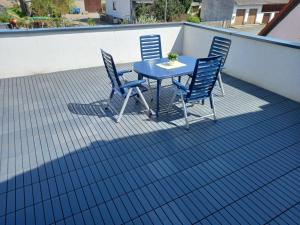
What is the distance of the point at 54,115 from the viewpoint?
3.96 m

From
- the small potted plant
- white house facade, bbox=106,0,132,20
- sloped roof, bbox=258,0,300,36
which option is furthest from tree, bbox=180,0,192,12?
the small potted plant

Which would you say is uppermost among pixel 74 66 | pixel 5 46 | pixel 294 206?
pixel 5 46

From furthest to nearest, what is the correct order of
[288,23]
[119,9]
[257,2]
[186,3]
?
[257,2] < [186,3] < [119,9] < [288,23]

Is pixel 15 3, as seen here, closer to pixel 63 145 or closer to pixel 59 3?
pixel 59 3

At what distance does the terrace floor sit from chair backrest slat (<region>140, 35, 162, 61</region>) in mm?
1020

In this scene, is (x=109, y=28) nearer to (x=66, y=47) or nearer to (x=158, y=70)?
(x=66, y=47)

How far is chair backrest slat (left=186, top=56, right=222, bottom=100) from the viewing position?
129 inches

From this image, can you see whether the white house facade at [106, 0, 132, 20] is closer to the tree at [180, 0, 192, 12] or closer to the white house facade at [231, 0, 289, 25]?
the tree at [180, 0, 192, 12]

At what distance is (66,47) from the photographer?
19.0 feet

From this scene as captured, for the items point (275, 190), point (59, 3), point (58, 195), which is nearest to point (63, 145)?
point (58, 195)

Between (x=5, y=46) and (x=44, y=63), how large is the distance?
87 centimetres

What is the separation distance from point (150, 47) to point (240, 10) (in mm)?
28177

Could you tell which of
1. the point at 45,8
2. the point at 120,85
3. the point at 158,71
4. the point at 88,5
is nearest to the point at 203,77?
the point at 158,71

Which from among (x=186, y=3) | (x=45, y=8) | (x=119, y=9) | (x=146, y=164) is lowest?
(x=146, y=164)
